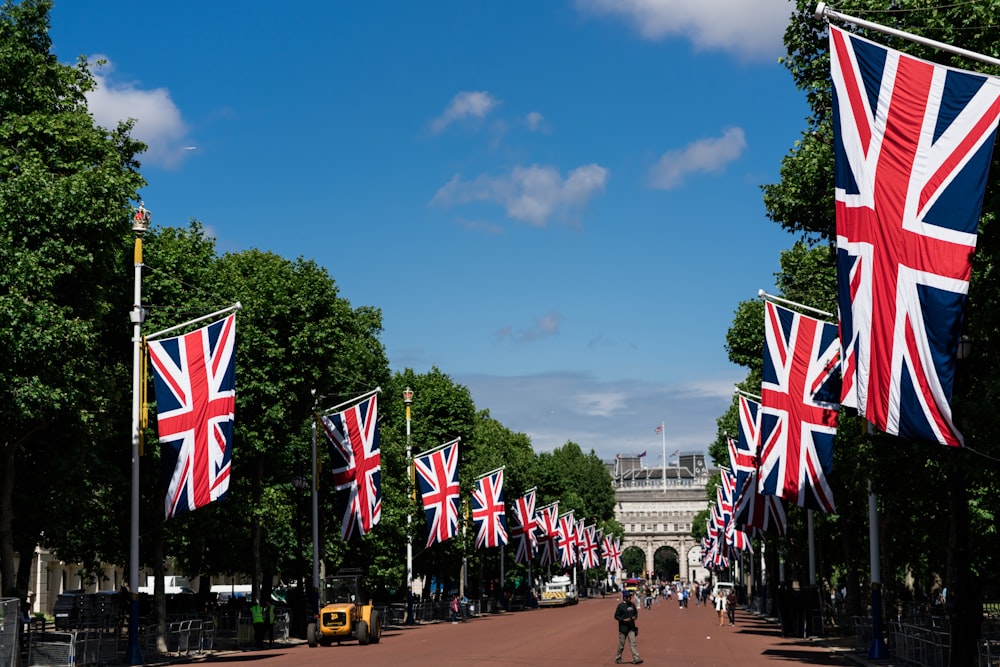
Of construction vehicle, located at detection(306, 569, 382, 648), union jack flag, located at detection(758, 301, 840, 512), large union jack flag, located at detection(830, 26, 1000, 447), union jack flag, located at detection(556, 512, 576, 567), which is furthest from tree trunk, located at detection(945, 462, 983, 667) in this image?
union jack flag, located at detection(556, 512, 576, 567)

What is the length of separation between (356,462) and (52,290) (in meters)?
14.8

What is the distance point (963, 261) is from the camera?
1622 centimetres

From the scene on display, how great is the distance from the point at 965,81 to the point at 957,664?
12.2 m

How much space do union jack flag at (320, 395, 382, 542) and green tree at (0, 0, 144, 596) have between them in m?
7.83

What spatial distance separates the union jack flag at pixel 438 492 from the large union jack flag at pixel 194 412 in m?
22.6

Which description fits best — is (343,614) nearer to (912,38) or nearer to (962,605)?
(962,605)

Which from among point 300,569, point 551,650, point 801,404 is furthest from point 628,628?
point 300,569

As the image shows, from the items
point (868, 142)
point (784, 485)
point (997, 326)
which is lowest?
point (784, 485)

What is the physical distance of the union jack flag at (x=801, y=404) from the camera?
97.3 feet

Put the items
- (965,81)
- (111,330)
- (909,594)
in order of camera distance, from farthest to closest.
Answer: (909,594)
(111,330)
(965,81)

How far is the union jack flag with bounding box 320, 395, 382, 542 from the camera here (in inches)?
1673

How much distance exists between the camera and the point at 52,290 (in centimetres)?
2970

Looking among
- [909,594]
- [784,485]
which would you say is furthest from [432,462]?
[909,594]

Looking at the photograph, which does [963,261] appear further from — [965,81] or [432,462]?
[432,462]
